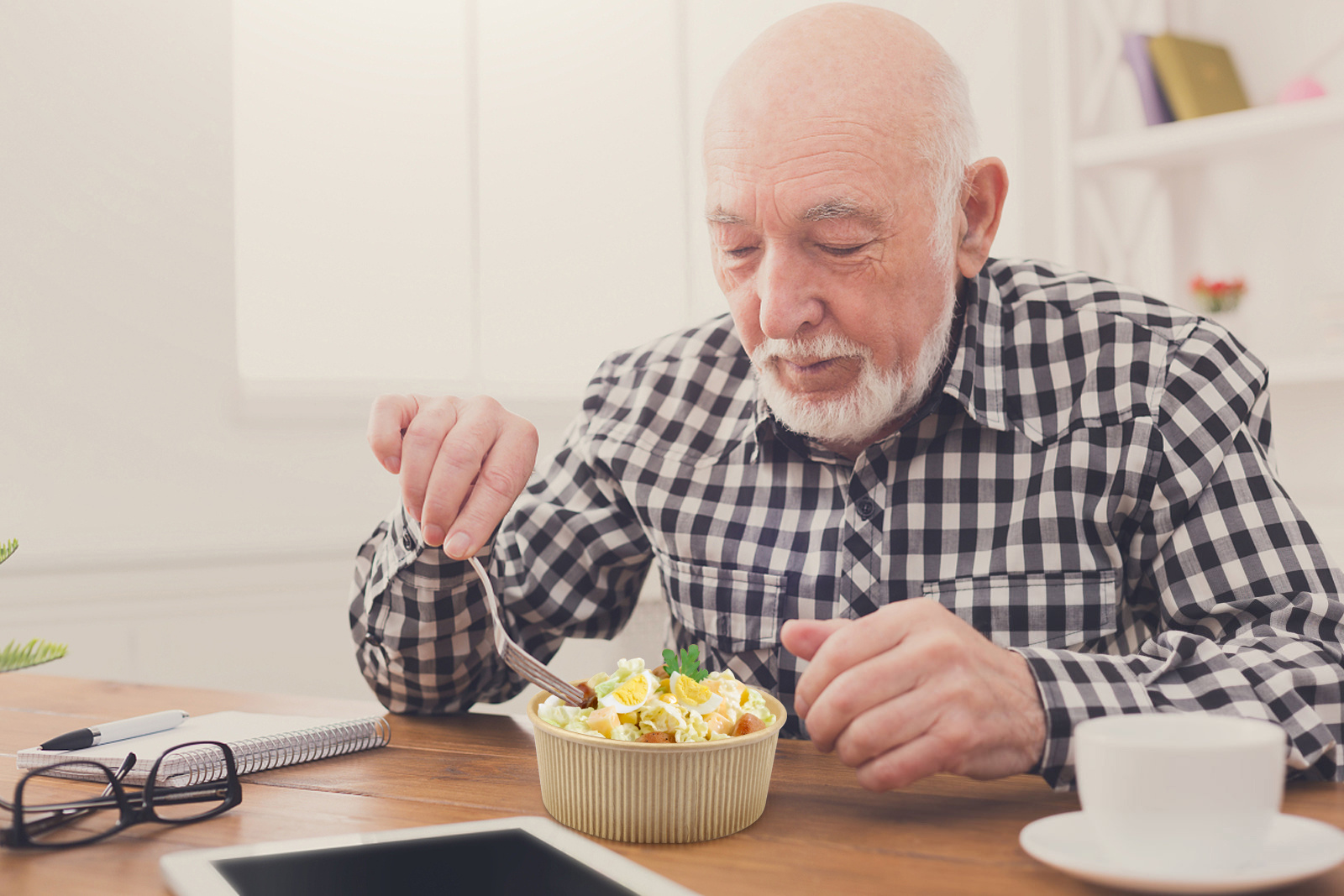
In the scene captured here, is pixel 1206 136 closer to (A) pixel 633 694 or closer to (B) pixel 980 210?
(B) pixel 980 210

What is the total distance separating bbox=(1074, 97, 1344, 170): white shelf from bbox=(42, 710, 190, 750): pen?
2333 mm

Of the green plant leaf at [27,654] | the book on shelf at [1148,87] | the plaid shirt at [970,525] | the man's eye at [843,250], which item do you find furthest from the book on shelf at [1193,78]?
the green plant leaf at [27,654]

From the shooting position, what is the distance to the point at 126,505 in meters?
2.08

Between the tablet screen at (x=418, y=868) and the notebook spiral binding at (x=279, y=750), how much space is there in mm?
181

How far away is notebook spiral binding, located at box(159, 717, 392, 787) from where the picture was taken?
80 cm

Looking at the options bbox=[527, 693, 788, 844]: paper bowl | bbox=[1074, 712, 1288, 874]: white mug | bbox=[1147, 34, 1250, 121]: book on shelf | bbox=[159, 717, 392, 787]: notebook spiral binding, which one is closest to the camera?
bbox=[1074, 712, 1288, 874]: white mug

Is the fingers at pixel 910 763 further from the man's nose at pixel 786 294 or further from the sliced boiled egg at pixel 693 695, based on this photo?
the man's nose at pixel 786 294

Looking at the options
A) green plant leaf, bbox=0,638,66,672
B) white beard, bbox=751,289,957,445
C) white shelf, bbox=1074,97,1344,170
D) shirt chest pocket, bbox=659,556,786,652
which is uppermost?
white shelf, bbox=1074,97,1344,170

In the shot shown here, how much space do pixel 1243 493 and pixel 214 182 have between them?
76.1 inches

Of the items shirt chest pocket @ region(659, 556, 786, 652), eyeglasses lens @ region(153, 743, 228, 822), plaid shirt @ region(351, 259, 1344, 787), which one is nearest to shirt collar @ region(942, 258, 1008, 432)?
plaid shirt @ region(351, 259, 1344, 787)

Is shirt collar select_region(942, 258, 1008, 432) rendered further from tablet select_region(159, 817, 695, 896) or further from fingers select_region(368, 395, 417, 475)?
tablet select_region(159, 817, 695, 896)

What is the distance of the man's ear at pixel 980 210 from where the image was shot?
3.86 ft

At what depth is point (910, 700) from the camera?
0.73 meters

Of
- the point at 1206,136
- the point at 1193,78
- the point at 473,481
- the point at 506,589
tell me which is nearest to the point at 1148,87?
the point at 1193,78
